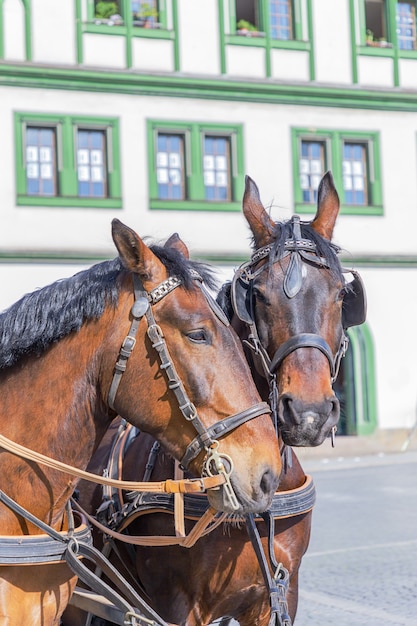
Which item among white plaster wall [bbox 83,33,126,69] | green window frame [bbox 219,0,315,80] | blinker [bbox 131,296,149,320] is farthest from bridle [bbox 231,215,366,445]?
green window frame [bbox 219,0,315,80]

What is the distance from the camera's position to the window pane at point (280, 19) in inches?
784

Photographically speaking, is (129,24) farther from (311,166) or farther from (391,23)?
(391,23)

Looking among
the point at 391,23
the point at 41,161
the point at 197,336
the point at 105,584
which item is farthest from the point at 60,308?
the point at 391,23

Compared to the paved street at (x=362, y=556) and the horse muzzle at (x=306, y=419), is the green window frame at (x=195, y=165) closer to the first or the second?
the paved street at (x=362, y=556)

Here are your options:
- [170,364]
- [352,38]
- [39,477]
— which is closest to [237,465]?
[170,364]

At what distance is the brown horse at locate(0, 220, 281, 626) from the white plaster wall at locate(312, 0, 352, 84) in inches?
693

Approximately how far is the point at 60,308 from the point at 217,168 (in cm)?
1638

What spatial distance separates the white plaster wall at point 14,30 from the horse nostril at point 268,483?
52.8ft

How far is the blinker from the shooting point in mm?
3098

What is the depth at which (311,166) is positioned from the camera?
65.8 feet

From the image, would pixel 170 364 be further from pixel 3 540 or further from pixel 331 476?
pixel 331 476

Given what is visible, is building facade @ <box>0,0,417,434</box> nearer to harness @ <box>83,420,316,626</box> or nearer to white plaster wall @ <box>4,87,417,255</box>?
white plaster wall @ <box>4,87,417,255</box>

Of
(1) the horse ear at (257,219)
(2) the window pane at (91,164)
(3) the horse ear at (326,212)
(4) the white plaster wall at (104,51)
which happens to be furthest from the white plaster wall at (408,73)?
(1) the horse ear at (257,219)

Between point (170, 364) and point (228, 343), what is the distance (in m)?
0.22
